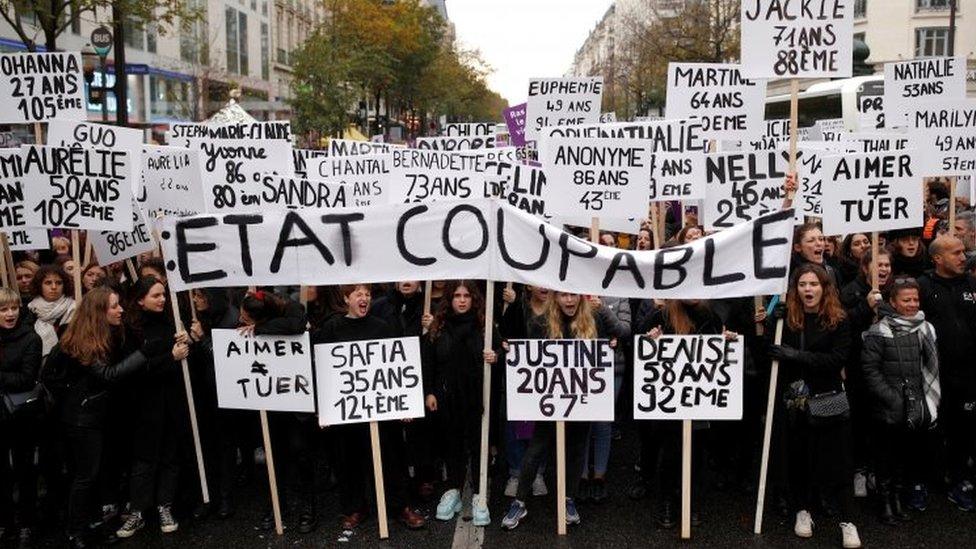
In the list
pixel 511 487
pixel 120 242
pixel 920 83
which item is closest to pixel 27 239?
pixel 120 242

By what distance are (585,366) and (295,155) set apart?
6.27 meters

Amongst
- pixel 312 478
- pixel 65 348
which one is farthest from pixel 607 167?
pixel 65 348

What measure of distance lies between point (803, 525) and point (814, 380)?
955 mm

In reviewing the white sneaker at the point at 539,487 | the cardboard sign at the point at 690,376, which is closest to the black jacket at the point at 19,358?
the white sneaker at the point at 539,487

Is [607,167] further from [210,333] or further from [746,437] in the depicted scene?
[210,333]

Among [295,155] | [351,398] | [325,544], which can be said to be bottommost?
[325,544]

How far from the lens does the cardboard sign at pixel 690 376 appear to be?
6.10 m

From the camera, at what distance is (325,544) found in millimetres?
6082

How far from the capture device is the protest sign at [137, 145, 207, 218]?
8.70 meters

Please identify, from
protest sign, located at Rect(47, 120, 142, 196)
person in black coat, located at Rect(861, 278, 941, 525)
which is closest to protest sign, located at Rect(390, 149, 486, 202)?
protest sign, located at Rect(47, 120, 142, 196)

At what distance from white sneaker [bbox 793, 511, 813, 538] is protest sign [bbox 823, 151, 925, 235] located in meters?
2.07

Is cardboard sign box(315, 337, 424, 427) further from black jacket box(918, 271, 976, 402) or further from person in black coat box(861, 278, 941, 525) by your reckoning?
black jacket box(918, 271, 976, 402)

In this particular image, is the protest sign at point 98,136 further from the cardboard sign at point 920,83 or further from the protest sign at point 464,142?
the cardboard sign at point 920,83

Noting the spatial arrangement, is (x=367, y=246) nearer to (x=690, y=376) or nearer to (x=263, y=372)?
(x=263, y=372)
